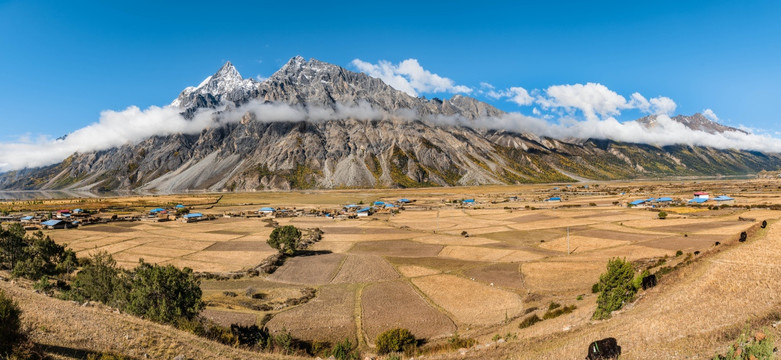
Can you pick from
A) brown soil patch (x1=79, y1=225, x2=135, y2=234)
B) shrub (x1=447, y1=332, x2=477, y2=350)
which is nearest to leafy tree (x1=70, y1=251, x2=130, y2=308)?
shrub (x1=447, y1=332, x2=477, y2=350)

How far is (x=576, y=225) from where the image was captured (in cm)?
8438

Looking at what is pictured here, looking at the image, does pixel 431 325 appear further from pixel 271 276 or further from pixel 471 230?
pixel 471 230

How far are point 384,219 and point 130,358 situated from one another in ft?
315

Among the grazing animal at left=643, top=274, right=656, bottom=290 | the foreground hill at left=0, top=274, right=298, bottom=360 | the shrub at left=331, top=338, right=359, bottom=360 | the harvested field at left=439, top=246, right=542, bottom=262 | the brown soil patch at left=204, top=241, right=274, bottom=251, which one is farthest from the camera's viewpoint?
the brown soil patch at left=204, top=241, right=274, bottom=251

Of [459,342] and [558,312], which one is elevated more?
[558,312]

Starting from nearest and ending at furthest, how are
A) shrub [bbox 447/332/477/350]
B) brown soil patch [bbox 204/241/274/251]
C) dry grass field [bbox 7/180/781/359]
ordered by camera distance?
dry grass field [bbox 7/180/781/359]
shrub [bbox 447/332/477/350]
brown soil patch [bbox 204/241/274/251]

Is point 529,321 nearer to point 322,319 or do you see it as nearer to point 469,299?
point 469,299

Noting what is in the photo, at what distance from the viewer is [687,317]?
20.3 meters

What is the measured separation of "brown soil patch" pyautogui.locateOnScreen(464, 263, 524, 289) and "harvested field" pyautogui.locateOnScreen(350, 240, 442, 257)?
1221 cm

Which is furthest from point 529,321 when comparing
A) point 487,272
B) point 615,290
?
point 487,272

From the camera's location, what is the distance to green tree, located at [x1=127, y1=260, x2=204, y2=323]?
28.6 meters

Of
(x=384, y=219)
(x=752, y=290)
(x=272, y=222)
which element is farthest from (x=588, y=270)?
(x=272, y=222)

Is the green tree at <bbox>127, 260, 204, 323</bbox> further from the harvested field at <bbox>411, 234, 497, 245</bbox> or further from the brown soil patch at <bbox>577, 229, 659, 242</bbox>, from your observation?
the brown soil patch at <bbox>577, 229, 659, 242</bbox>

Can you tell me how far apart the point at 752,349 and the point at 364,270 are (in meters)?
42.9
